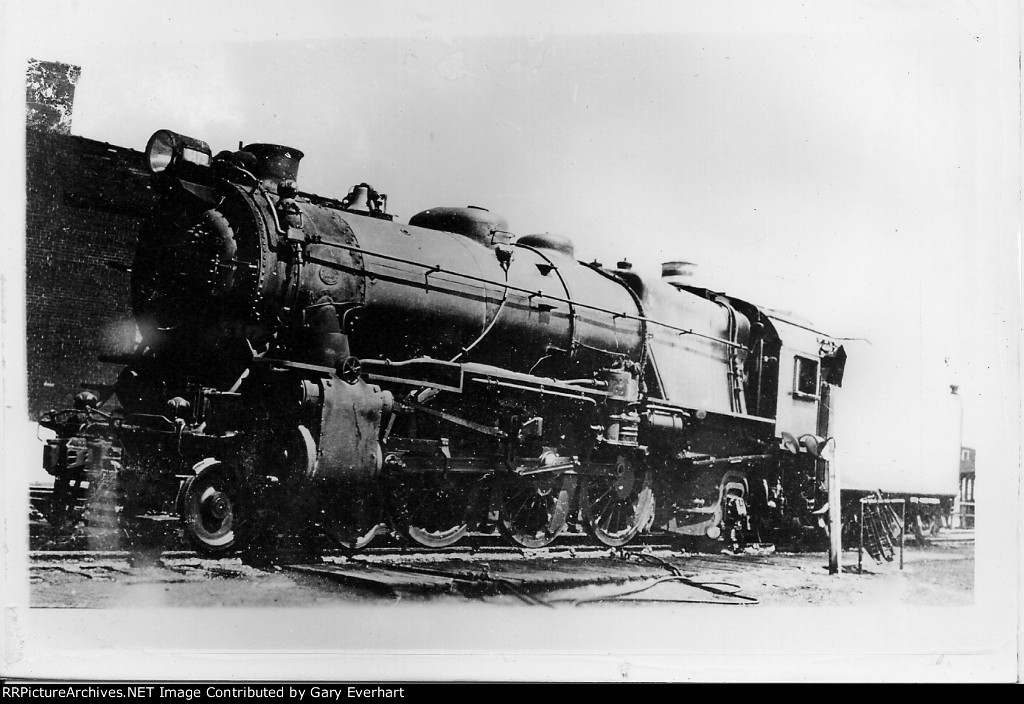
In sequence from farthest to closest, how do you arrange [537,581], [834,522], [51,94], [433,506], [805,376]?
[805,376], [834,522], [433,506], [537,581], [51,94]

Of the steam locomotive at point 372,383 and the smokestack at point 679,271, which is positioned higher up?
the smokestack at point 679,271

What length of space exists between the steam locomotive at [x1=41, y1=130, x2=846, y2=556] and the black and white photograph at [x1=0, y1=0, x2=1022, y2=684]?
1.1 inches

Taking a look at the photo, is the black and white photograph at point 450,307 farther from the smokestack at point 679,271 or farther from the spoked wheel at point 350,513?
the smokestack at point 679,271

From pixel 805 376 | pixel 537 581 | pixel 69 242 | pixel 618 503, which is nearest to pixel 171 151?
pixel 69 242

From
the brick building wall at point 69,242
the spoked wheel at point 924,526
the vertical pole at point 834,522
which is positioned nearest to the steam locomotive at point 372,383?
the brick building wall at point 69,242

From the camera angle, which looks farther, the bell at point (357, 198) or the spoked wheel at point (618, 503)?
the spoked wheel at point (618, 503)

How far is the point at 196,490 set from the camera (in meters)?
5.47

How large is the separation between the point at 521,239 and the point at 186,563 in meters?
3.48

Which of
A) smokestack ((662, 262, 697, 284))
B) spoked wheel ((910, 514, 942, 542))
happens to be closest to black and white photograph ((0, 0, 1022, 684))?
smokestack ((662, 262, 697, 284))

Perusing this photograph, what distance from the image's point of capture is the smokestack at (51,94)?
18.5 feet

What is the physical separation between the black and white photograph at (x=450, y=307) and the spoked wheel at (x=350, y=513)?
0.03 metres

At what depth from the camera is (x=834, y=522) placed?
7.04 m

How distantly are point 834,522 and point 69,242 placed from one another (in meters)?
6.18

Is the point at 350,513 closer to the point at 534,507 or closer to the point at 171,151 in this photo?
the point at 534,507
